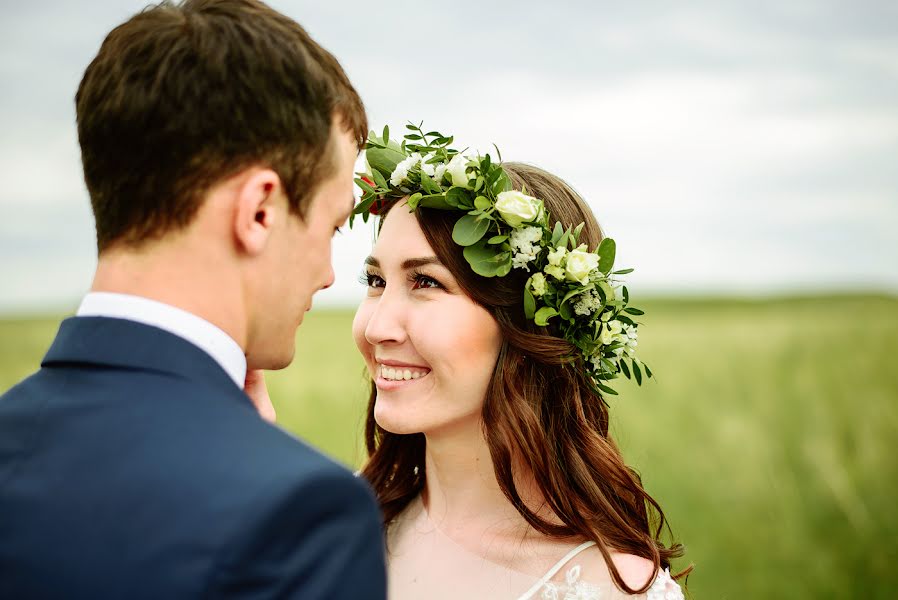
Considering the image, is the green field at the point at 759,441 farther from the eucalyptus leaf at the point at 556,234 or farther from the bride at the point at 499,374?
the eucalyptus leaf at the point at 556,234

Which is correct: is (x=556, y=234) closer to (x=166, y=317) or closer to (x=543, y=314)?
(x=543, y=314)

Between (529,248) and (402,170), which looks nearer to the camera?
(529,248)

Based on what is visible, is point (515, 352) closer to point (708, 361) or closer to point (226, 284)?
point (226, 284)

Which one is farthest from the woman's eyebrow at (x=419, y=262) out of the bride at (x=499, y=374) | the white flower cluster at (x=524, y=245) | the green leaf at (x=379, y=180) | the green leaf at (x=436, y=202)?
the green leaf at (x=379, y=180)

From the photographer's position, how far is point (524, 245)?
146 inches

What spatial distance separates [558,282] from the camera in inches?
148

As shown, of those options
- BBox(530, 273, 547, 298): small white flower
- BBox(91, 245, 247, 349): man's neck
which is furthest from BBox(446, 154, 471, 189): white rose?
BBox(91, 245, 247, 349): man's neck

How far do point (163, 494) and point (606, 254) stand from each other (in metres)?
2.61

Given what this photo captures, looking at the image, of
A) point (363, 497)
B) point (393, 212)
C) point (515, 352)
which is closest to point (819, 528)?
point (515, 352)

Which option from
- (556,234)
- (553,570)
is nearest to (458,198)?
(556,234)

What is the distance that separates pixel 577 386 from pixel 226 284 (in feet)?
7.79

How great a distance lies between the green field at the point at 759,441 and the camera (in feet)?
25.1

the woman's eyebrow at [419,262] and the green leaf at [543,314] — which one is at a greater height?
the woman's eyebrow at [419,262]

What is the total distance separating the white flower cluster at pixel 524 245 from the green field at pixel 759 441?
8.47 ft
